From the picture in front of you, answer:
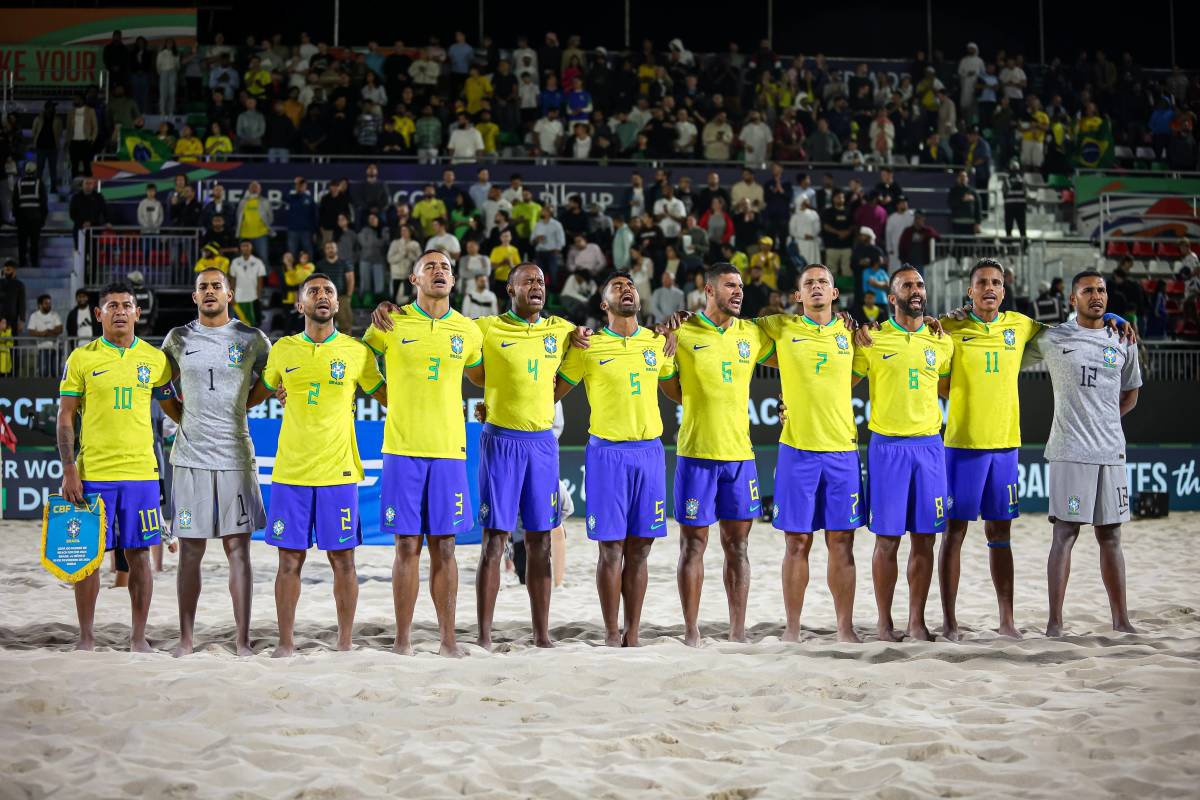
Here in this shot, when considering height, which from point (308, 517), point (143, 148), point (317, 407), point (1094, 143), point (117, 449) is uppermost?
point (1094, 143)

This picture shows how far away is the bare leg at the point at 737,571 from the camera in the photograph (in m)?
7.68

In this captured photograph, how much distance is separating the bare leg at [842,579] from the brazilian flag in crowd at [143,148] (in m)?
16.8

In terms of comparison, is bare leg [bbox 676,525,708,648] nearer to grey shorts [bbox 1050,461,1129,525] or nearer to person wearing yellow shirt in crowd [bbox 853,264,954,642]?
person wearing yellow shirt in crowd [bbox 853,264,954,642]

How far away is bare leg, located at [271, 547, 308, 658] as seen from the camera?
728 centimetres

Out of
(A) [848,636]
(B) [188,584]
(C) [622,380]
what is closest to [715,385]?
(C) [622,380]

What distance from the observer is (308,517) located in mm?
7262

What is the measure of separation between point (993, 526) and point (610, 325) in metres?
2.85

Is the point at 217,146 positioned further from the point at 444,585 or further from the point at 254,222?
the point at 444,585

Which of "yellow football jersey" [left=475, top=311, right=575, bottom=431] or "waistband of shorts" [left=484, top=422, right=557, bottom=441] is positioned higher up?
"yellow football jersey" [left=475, top=311, right=575, bottom=431]

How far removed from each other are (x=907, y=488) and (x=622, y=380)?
76.6 inches

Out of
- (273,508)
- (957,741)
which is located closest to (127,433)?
(273,508)

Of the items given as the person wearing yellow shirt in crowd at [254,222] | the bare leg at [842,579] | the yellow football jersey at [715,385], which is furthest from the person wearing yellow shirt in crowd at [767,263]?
the bare leg at [842,579]

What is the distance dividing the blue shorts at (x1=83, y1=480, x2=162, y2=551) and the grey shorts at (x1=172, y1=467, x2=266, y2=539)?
20 centimetres

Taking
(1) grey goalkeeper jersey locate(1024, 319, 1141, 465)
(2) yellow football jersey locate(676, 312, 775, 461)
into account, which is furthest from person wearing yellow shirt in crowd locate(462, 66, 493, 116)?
(1) grey goalkeeper jersey locate(1024, 319, 1141, 465)
